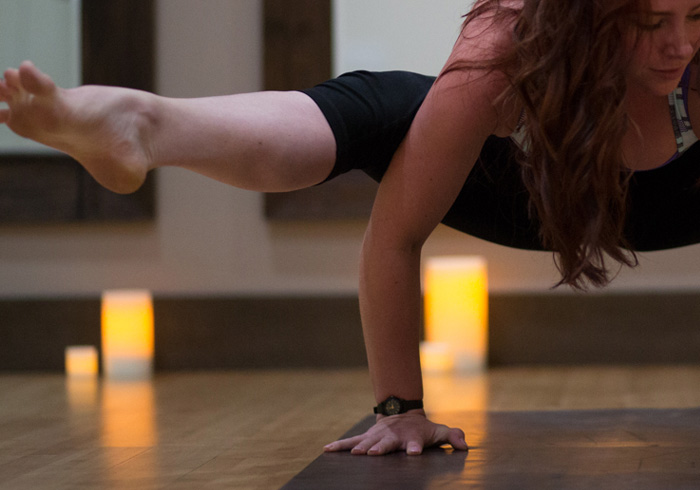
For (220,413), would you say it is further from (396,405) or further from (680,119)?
(680,119)

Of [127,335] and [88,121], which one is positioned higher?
[88,121]

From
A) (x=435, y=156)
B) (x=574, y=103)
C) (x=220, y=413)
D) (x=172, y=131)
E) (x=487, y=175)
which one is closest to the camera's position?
(x=172, y=131)

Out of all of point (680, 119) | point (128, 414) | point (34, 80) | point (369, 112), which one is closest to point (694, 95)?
point (680, 119)

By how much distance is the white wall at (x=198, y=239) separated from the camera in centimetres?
231

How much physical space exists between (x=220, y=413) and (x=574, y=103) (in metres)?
0.94

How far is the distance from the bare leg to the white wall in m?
1.34

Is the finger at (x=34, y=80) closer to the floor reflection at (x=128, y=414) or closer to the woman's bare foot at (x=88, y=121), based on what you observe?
the woman's bare foot at (x=88, y=121)

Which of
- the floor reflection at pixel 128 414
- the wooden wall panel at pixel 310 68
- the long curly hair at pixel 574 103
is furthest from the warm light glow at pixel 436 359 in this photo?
the long curly hair at pixel 574 103

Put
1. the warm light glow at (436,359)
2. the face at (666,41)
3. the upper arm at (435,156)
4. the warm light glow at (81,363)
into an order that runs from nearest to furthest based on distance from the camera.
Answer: the face at (666,41) → the upper arm at (435,156) → the warm light glow at (436,359) → the warm light glow at (81,363)

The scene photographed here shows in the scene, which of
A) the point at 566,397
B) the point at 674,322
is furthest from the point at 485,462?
the point at 674,322

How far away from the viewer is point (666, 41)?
0.91 m

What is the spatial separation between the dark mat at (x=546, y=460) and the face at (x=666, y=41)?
0.43 m

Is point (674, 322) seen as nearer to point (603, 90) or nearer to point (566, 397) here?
point (566, 397)

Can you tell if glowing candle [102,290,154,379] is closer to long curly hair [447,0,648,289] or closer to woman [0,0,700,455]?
woman [0,0,700,455]
